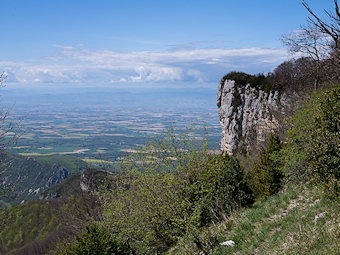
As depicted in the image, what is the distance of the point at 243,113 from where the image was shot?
55.9 metres

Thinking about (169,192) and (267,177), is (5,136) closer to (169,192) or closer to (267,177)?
(169,192)

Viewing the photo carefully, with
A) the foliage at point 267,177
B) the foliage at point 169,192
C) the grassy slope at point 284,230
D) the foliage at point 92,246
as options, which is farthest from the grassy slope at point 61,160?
the grassy slope at point 284,230

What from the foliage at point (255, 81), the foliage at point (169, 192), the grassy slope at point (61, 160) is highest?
the foliage at point (255, 81)

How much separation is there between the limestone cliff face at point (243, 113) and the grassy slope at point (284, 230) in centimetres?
3427

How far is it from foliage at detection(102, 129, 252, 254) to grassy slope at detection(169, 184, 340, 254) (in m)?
2.98

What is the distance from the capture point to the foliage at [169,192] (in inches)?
661

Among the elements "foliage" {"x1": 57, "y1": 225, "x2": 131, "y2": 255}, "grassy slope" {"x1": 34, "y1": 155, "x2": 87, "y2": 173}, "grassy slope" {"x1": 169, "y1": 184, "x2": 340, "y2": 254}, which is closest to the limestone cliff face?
"grassy slope" {"x1": 169, "y1": 184, "x2": 340, "y2": 254}

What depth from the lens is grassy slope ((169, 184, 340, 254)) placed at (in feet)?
24.4

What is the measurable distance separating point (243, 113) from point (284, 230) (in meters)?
Result: 47.2

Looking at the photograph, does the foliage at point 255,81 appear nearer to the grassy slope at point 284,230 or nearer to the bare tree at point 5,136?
the grassy slope at point 284,230

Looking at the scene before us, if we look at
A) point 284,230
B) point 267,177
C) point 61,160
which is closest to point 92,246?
point 284,230

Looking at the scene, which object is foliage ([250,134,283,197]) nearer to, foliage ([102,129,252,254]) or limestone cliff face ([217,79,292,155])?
foliage ([102,129,252,254])

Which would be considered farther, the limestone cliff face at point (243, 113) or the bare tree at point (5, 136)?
the limestone cliff face at point (243, 113)

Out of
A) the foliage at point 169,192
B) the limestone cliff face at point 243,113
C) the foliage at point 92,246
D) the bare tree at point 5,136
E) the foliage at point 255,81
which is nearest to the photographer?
the foliage at point 92,246
